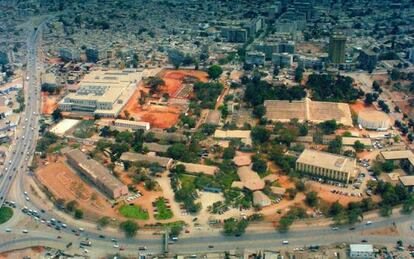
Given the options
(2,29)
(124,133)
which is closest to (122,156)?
(124,133)

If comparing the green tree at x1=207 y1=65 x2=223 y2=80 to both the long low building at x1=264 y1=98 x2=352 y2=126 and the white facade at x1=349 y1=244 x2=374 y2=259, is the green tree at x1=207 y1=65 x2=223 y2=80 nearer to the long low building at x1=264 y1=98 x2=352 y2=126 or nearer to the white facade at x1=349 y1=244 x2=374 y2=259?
the long low building at x1=264 y1=98 x2=352 y2=126

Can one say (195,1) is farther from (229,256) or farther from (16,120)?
(229,256)

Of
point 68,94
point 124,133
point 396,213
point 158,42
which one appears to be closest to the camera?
point 396,213

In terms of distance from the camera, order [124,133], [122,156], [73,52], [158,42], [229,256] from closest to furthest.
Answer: [229,256] → [122,156] → [124,133] → [73,52] → [158,42]

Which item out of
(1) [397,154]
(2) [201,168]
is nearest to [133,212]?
(2) [201,168]

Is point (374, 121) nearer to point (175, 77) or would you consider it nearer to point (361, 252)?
point (361, 252)

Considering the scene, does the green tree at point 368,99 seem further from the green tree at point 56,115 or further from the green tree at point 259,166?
the green tree at point 56,115

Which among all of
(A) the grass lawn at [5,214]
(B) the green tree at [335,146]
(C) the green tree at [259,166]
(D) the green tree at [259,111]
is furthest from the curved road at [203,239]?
(D) the green tree at [259,111]

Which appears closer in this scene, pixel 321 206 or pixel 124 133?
pixel 321 206
